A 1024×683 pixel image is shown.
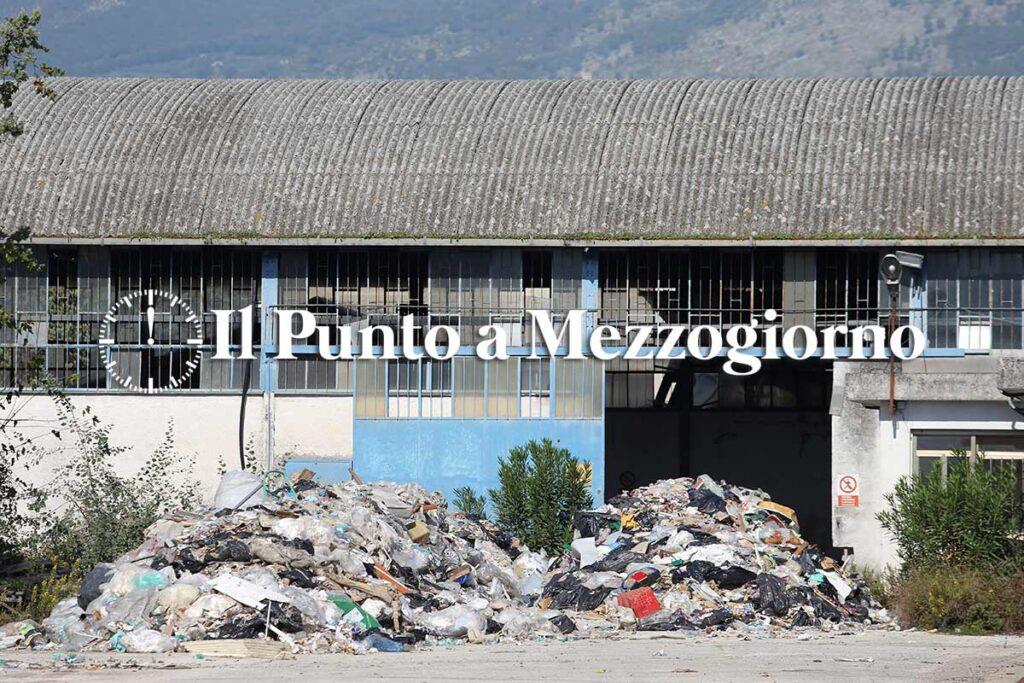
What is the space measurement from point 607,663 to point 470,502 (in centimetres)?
1037

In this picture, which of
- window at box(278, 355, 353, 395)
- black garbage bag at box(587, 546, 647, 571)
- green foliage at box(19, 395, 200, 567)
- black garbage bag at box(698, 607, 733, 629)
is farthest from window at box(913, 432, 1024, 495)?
green foliage at box(19, 395, 200, 567)

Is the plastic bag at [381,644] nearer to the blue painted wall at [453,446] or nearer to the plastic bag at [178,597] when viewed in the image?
the plastic bag at [178,597]

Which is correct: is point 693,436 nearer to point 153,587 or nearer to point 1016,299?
point 1016,299

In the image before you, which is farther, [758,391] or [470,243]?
[758,391]

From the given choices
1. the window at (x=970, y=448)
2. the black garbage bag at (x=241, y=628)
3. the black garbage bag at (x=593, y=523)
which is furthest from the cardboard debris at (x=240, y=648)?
the window at (x=970, y=448)

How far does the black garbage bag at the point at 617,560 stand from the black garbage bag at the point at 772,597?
217 cm

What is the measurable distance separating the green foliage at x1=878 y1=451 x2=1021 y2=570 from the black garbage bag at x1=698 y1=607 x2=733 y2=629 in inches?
138

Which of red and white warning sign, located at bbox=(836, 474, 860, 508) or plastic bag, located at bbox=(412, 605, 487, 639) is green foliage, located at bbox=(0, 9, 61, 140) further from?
red and white warning sign, located at bbox=(836, 474, 860, 508)

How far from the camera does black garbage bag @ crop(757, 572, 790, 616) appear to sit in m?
23.3

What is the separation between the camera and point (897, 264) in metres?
29.8

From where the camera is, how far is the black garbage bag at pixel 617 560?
83.0ft

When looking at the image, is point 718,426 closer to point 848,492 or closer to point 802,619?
point 848,492

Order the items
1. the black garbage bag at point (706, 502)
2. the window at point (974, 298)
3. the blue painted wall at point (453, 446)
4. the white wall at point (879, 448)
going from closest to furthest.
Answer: the white wall at point (879, 448), the black garbage bag at point (706, 502), the blue painted wall at point (453, 446), the window at point (974, 298)

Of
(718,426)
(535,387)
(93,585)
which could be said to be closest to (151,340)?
(535,387)
